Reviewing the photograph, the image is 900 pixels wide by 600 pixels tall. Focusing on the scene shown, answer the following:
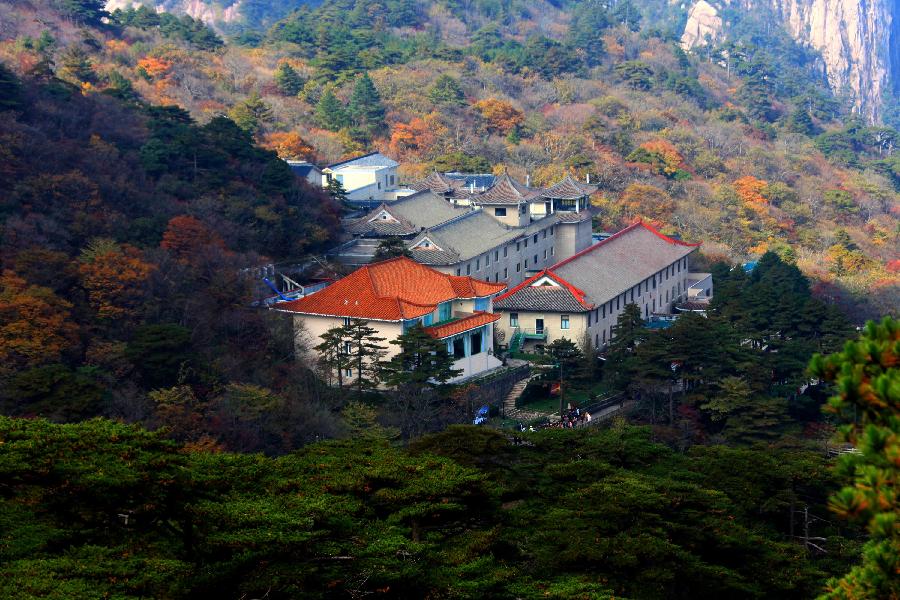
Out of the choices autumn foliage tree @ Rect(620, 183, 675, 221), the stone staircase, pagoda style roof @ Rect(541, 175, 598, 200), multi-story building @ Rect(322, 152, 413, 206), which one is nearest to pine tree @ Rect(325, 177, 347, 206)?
multi-story building @ Rect(322, 152, 413, 206)

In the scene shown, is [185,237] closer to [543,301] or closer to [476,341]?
[476,341]

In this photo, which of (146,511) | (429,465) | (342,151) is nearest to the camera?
(146,511)

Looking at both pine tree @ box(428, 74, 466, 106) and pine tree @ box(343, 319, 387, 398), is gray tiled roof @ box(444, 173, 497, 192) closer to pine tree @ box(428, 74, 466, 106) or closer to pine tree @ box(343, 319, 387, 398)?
pine tree @ box(428, 74, 466, 106)

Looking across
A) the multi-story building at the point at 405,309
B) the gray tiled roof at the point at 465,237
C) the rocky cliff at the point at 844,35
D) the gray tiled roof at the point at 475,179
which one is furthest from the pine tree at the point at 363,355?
the rocky cliff at the point at 844,35

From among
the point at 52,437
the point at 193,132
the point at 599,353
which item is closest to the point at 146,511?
the point at 52,437

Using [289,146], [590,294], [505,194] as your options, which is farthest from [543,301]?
[289,146]

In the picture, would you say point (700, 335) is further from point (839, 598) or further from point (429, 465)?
point (839, 598)
